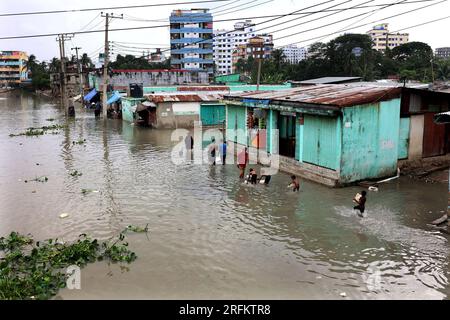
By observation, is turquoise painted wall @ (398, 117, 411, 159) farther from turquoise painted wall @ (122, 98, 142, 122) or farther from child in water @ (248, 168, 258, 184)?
turquoise painted wall @ (122, 98, 142, 122)

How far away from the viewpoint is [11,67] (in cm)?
14375

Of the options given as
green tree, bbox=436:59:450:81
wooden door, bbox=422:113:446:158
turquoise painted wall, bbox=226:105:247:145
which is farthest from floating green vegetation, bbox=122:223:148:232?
green tree, bbox=436:59:450:81

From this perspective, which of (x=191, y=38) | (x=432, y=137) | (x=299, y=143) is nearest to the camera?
(x=299, y=143)

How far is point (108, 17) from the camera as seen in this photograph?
132 feet

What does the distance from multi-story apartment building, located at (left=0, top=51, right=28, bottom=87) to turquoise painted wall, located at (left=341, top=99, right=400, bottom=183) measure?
467ft

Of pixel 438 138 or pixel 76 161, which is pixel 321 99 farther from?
pixel 76 161

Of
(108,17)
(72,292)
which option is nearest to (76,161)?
(72,292)

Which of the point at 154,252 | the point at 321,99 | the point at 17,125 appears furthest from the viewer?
the point at 17,125

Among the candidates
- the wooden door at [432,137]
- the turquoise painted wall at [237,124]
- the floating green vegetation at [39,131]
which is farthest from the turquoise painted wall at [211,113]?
the wooden door at [432,137]

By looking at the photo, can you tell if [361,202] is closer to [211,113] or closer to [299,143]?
[299,143]

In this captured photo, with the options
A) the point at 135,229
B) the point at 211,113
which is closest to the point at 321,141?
the point at 135,229

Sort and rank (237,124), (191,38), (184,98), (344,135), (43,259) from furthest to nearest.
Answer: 1. (191,38)
2. (184,98)
3. (237,124)
4. (344,135)
5. (43,259)

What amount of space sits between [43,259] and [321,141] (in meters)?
10.5

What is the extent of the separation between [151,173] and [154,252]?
28.4 ft
